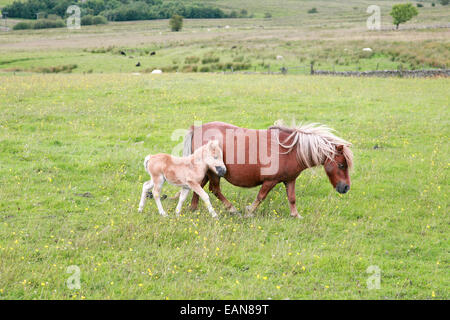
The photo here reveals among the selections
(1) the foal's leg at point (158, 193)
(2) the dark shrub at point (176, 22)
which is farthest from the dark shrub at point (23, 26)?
(1) the foal's leg at point (158, 193)

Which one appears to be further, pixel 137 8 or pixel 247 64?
pixel 137 8

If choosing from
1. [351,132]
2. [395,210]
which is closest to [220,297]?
[395,210]

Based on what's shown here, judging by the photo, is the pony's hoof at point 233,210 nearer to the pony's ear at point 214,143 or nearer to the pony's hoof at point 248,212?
the pony's hoof at point 248,212

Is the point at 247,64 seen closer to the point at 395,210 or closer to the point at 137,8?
the point at 395,210

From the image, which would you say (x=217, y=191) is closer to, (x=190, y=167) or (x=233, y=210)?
(x=233, y=210)

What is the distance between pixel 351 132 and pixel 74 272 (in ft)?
45.3

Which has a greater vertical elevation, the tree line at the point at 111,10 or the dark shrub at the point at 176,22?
the tree line at the point at 111,10

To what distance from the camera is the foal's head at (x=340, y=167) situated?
10312 millimetres

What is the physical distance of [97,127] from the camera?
64.3 ft

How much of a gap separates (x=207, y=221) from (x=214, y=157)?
1430 millimetres

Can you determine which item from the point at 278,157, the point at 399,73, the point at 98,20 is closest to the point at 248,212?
the point at 278,157

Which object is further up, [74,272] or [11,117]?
[11,117]

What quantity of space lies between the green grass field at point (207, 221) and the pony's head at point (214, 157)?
44.6 inches
